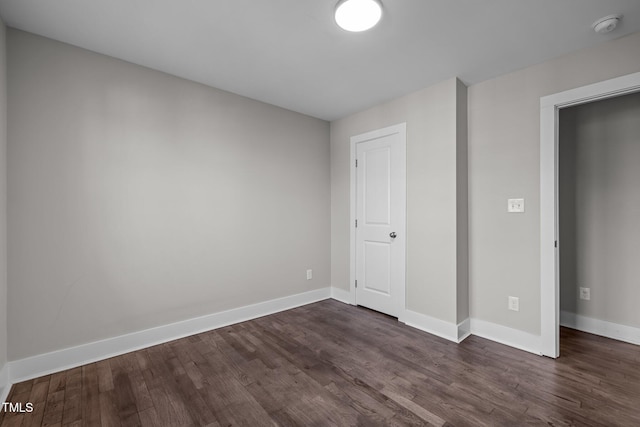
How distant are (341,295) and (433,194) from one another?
1.88m

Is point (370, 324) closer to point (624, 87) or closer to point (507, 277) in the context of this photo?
point (507, 277)

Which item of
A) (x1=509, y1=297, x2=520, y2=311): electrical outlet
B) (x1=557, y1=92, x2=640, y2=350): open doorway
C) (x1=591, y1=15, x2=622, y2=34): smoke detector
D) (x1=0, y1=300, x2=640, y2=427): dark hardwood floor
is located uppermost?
(x1=591, y1=15, x2=622, y2=34): smoke detector

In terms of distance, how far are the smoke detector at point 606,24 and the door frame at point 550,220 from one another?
417 millimetres

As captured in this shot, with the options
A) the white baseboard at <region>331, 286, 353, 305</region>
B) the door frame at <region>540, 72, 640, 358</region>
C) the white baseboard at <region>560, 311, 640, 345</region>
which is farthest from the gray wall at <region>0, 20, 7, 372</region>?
the white baseboard at <region>560, 311, 640, 345</region>

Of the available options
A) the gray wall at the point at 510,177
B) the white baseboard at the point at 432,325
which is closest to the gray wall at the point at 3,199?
the white baseboard at the point at 432,325

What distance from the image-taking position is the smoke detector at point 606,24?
74.1 inches

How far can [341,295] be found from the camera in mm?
3914

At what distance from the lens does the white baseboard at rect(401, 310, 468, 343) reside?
8.80 feet

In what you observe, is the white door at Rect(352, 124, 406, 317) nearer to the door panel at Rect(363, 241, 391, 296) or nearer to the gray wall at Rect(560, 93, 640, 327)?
Answer: the door panel at Rect(363, 241, 391, 296)

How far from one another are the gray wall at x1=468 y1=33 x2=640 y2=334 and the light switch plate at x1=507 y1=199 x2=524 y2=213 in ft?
0.12

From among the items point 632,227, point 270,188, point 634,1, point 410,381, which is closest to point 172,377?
point 410,381

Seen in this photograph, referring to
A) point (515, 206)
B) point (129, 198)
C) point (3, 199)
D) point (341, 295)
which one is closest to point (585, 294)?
point (515, 206)

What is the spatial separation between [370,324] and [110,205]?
2720mm

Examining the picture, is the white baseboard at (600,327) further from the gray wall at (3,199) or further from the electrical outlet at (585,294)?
the gray wall at (3,199)
